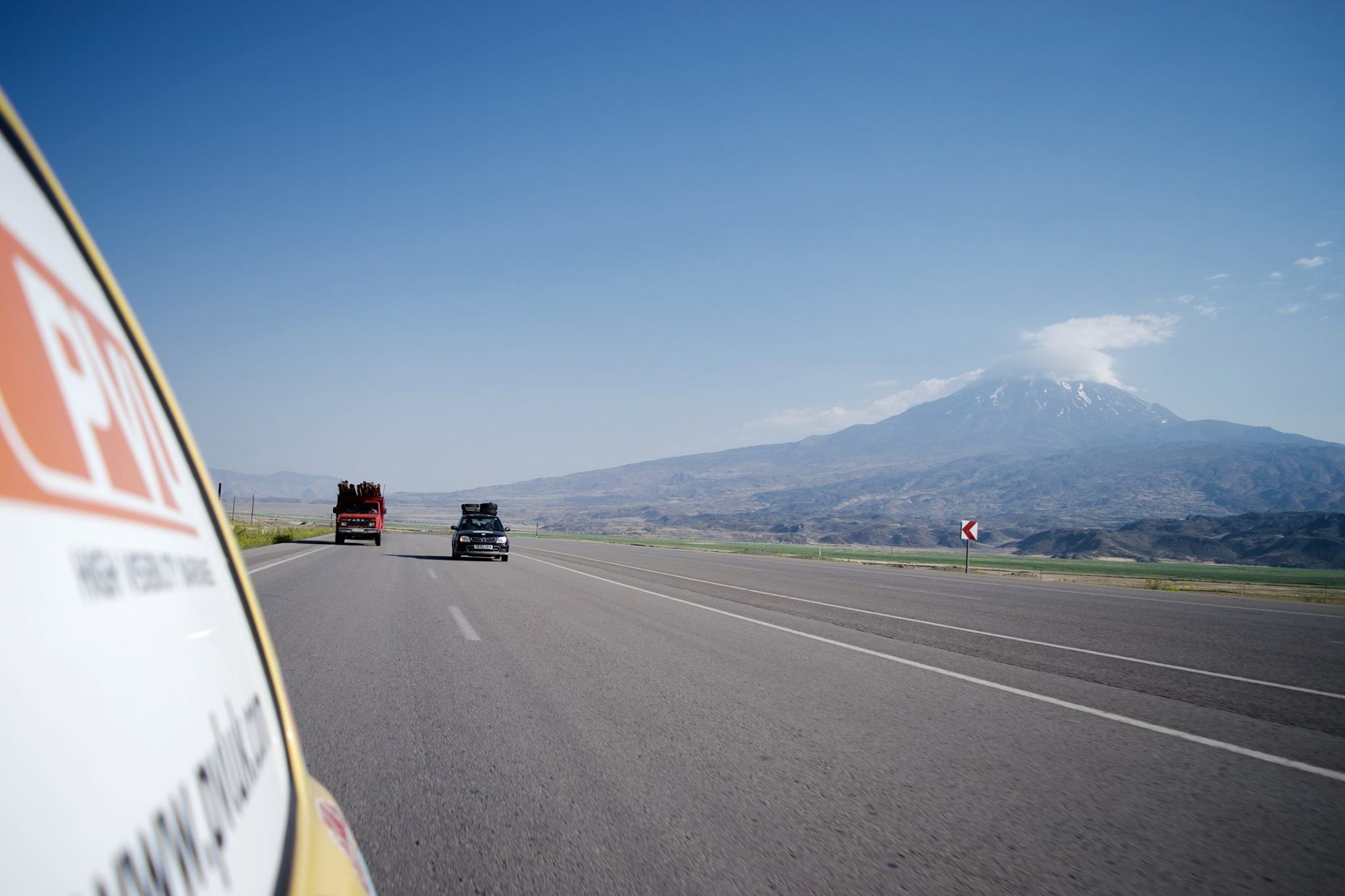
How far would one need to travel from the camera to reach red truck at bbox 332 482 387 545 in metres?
36.0

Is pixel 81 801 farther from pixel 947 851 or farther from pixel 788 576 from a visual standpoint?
pixel 788 576

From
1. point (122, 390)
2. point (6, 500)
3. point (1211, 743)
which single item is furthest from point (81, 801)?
point (1211, 743)

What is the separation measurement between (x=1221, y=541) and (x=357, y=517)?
382 feet

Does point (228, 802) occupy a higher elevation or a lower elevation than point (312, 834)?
higher

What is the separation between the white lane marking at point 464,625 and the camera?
899 cm

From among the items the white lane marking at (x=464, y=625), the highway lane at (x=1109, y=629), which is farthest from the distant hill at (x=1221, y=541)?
the white lane marking at (x=464, y=625)

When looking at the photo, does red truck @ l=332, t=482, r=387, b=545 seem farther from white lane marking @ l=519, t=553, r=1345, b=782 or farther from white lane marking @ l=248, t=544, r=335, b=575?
white lane marking @ l=519, t=553, r=1345, b=782

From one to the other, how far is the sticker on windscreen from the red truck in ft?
122

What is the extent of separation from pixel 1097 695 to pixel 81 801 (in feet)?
24.9

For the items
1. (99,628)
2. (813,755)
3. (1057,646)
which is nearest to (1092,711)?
(813,755)

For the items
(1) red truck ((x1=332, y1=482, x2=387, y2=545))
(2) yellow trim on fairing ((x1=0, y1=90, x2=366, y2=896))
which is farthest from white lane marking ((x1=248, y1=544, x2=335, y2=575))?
(2) yellow trim on fairing ((x1=0, y1=90, x2=366, y2=896))

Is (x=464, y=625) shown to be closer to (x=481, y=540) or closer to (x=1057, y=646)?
(x=1057, y=646)

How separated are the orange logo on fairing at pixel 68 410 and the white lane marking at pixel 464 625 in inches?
319

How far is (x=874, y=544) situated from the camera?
138125 mm
